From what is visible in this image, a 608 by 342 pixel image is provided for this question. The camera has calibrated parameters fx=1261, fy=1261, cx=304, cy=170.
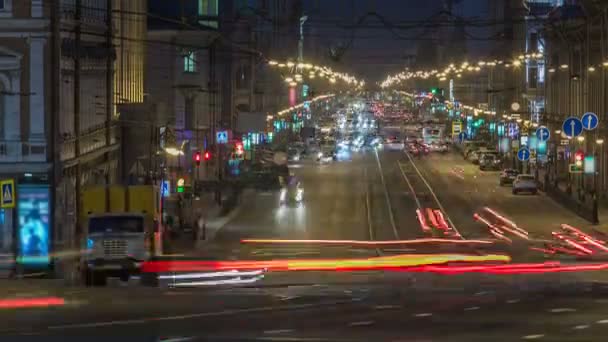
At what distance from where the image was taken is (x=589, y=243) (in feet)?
164

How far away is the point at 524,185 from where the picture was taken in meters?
78.6

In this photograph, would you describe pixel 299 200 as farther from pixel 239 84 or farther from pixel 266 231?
pixel 239 84

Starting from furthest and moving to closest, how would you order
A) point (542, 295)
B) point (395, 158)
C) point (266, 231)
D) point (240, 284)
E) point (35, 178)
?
point (395, 158) → point (266, 231) → point (35, 178) → point (240, 284) → point (542, 295)

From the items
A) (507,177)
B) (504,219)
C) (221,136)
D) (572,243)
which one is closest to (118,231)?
(572,243)

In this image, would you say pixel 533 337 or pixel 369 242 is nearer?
pixel 533 337

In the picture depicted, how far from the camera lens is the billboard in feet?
129

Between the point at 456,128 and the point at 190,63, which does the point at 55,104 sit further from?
the point at 456,128

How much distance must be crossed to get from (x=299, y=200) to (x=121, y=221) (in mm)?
37596

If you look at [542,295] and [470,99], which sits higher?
[470,99]

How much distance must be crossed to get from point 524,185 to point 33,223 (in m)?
44.5

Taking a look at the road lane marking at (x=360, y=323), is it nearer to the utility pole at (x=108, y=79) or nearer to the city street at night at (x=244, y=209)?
the city street at night at (x=244, y=209)

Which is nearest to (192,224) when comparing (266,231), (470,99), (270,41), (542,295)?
(266,231)

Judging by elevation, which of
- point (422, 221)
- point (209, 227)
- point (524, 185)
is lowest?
point (209, 227)

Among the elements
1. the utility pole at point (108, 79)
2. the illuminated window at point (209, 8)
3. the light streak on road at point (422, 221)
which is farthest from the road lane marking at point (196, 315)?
the illuminated window at point (209, 8)
